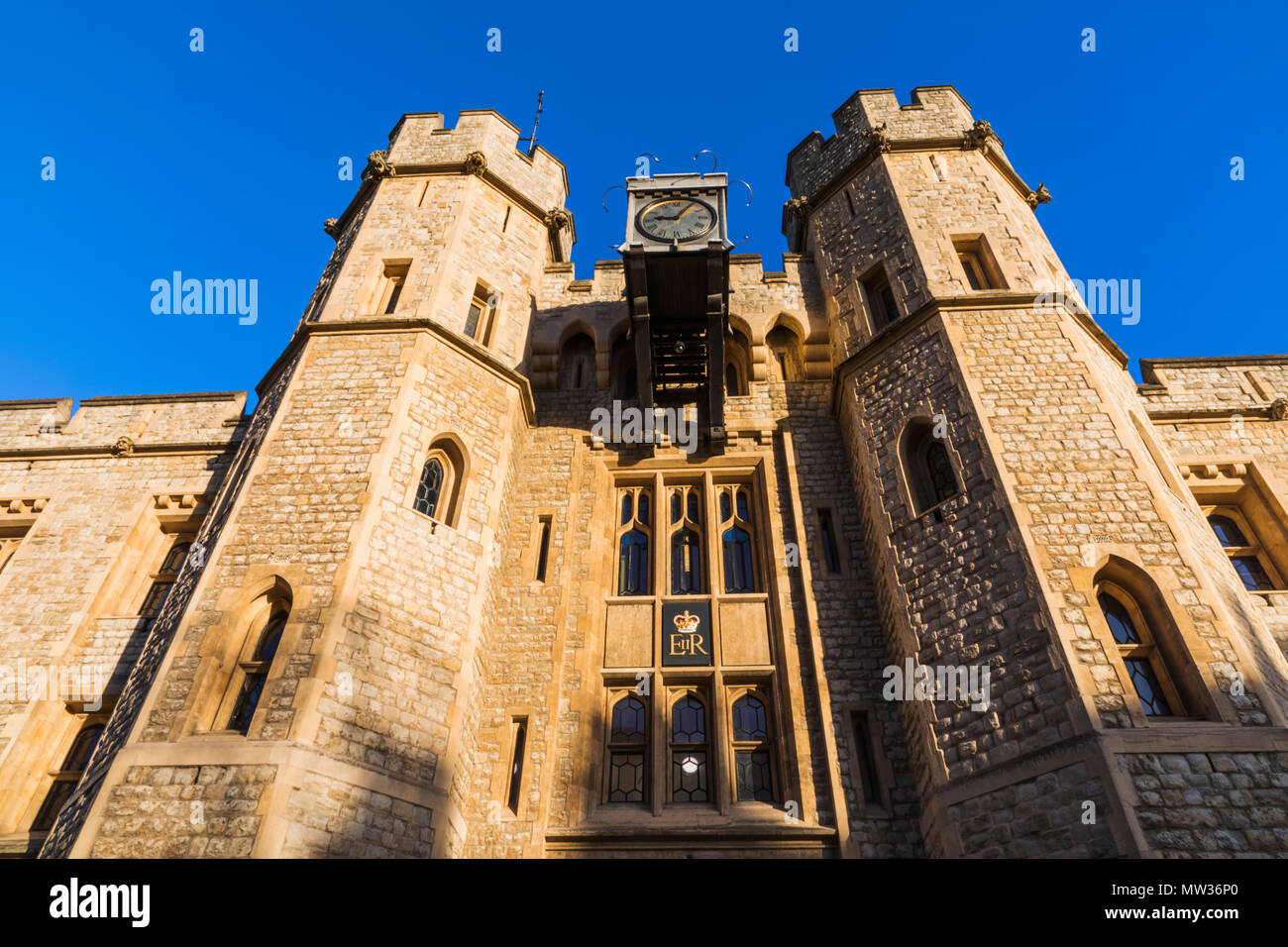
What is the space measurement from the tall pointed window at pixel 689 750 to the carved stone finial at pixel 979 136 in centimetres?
1028

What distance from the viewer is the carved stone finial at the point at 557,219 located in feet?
46.7

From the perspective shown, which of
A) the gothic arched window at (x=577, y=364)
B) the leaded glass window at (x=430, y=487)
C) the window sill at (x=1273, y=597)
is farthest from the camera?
the gothic arched window at (x=577, y=364)

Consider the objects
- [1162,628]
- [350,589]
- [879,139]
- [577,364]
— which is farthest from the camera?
[879,139]

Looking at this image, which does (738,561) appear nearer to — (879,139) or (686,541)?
(686,541)

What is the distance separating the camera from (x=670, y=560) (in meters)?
10.6

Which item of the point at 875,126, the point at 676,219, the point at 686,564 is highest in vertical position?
the point at 875,126

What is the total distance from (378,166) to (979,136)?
10.2 m

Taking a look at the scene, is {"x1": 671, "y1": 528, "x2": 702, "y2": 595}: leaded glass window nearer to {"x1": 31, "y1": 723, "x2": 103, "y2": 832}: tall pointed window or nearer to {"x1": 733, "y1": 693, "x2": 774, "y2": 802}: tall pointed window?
{"x1": 733, "y1": 693, "x2": 774, "y2": 802}: tall pointed window

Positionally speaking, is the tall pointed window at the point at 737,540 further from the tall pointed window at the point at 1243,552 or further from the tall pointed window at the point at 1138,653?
the tall pointed window at the point at 1243,552

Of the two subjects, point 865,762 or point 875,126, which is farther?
point 875,126

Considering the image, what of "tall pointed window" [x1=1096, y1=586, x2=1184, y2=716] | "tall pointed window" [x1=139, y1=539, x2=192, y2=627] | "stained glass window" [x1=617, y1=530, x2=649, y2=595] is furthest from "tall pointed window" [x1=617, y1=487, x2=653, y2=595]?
"tall pointed window" [x1=139, y1=539, x2=192, y2=627]

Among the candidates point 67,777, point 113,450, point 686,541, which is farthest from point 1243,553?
point 113,450

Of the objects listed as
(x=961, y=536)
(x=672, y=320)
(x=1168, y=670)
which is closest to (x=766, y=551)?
(x=961, y=536)

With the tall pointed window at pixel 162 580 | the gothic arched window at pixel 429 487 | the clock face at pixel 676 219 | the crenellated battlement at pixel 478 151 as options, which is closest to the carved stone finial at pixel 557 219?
the crenellated battlement at pixel 478 151
